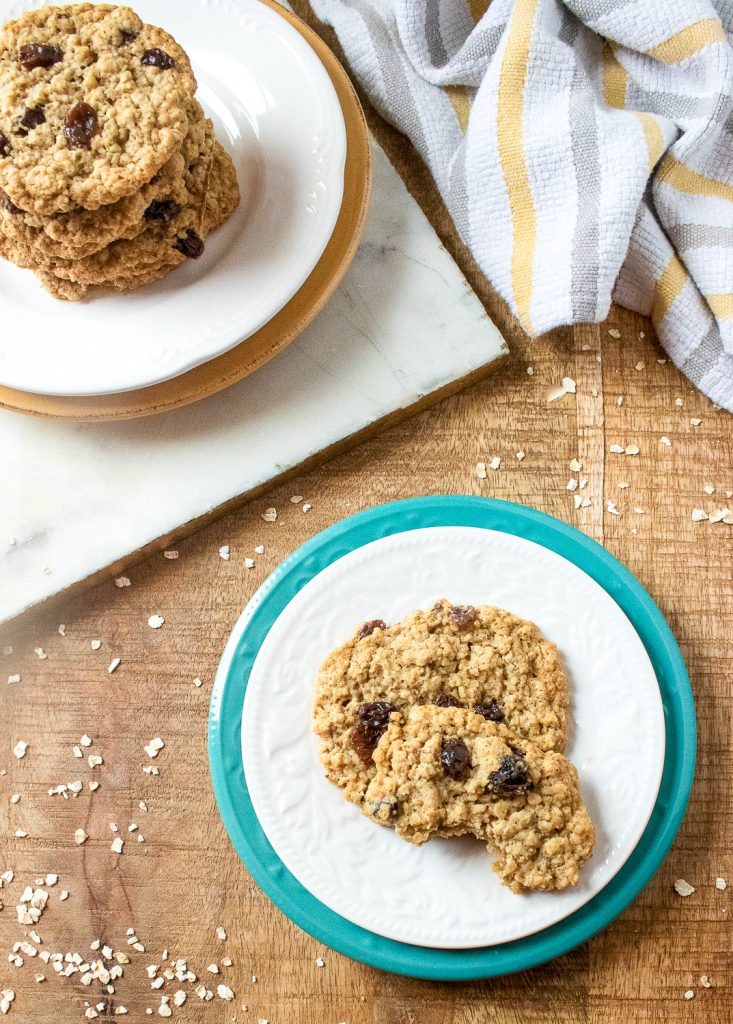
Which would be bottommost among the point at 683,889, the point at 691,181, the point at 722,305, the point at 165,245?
the point at 683,889

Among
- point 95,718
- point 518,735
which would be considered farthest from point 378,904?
point 95,718

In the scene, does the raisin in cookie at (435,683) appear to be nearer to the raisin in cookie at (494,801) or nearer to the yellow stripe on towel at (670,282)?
the raisin in cookie at (494,801)

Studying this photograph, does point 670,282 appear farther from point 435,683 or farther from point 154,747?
point 154,747

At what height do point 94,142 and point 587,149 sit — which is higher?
point 94,142

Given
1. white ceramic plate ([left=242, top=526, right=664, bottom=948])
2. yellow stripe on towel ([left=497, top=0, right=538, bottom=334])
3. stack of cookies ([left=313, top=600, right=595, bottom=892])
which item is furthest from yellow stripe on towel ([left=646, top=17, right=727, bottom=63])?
stack of cookies ([left=313, top=600, right=595, bottom=892])

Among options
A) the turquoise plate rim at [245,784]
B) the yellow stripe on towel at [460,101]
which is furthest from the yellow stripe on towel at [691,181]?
the turquoise plate rim at [245,784]

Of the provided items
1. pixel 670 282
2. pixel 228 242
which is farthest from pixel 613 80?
pixel 228 242

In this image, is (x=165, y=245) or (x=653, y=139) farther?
(x=653, y=139)

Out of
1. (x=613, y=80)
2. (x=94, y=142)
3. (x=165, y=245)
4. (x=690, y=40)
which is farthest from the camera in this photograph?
(x=613, y=80)
